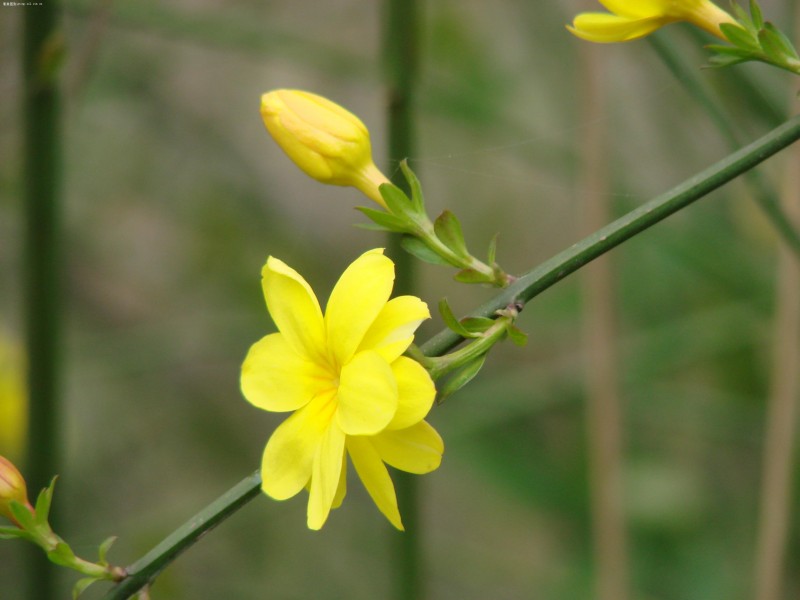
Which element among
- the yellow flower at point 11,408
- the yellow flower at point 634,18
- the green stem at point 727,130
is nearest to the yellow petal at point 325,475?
the yellow flower at point 634,18

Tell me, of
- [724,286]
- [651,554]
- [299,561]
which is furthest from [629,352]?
[299,561]

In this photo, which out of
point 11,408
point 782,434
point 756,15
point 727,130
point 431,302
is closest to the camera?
point 756,15

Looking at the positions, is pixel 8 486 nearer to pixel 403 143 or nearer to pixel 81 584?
pixel 81 584

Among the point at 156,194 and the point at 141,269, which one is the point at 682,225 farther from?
the point at 141,269

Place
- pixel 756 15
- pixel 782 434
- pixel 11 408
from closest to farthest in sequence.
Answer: pixel 756 15
pixel 782 434
pixel 11 408

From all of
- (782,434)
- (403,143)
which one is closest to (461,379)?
(403,143)

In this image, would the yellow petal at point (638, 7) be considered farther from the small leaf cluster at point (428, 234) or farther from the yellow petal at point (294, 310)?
the yellow petal at point (294, 310)
